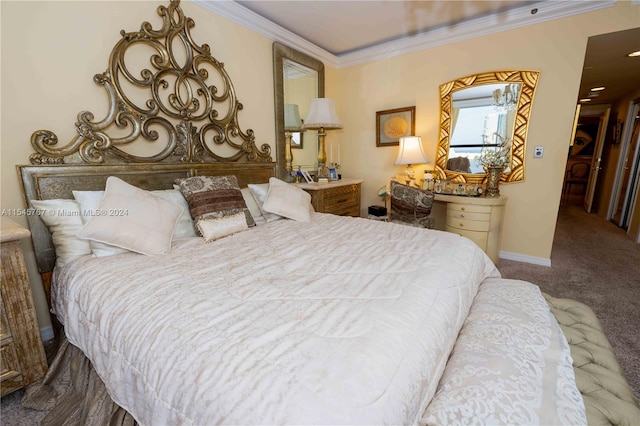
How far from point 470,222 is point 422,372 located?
2.59m

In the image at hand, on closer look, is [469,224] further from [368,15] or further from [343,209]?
[368,15]

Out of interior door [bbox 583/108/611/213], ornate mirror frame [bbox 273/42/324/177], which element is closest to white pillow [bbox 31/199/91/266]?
ornate mirror frame [bbox 273/42/324/177]

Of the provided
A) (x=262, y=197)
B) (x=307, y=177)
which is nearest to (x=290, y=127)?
(x=307, y=177)

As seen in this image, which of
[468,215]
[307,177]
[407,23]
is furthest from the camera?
[307,177]

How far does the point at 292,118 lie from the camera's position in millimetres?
3451

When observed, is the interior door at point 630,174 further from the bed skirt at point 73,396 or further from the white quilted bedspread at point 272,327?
the bed skirt at point 73,396

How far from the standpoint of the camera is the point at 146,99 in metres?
2.17

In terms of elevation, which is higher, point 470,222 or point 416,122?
point 416,122

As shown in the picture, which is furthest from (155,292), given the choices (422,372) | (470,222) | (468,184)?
(468,184)

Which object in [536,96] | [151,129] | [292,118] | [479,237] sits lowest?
[479,237]

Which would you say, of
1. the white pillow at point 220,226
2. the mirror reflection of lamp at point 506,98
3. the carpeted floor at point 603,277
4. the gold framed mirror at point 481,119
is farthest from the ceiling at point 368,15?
the carpeted floor at point 603,277

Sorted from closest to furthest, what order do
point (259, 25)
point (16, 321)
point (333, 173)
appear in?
point (16, 321) → point (259, 25) → point (333, 173)

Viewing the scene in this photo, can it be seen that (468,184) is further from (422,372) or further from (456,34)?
(422,372)

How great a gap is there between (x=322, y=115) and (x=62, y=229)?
262 cm
